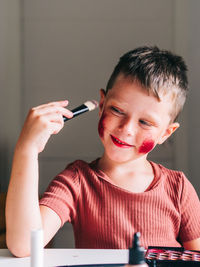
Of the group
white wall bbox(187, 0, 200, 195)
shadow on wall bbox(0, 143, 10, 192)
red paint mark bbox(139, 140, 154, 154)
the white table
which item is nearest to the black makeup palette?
the white table

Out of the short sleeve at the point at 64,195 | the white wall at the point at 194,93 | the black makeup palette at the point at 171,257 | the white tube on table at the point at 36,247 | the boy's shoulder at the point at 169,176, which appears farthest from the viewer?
the white wall at the point at 194,93

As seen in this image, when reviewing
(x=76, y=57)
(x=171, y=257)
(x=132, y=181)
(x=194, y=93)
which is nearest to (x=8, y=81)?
(x=76, y=57)

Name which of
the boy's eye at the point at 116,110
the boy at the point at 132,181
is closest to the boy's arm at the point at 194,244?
the boy at the point at 132,181

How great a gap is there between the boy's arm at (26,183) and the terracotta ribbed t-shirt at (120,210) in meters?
0.14

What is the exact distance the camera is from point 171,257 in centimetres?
69

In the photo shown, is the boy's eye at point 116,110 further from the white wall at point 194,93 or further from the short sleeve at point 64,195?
the white wall at point 194,93

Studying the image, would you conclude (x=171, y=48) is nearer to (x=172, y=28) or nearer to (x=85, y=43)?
(x=172, y=28)

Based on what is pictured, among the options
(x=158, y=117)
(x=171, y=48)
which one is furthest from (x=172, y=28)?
(x=158, y=117)

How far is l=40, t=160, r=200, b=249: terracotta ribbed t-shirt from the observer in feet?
2.97

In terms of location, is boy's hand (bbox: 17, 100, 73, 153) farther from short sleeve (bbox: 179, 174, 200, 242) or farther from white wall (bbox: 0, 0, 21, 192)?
white wall (bbox: 0, 0, 21, 192)

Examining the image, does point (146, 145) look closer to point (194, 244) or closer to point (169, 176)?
point (169, 176)

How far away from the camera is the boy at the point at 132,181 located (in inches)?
34.6

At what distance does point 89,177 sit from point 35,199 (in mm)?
245

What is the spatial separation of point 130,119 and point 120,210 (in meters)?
0.22
